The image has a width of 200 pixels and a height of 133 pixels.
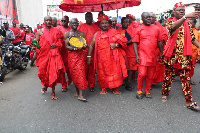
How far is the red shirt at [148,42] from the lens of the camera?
13.7 feet

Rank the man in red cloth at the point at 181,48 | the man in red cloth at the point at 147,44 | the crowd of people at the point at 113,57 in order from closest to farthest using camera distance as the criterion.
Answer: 1. the man in red cloth at the point at 181,48
2. the crowd of people at the point at 113,57
3. the man in red cloth at the point at 147,44

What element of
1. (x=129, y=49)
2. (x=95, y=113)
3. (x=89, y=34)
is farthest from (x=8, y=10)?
(x=95, y=113)

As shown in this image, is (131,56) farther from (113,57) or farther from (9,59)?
(9,59)

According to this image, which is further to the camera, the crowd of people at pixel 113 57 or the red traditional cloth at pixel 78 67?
the red traditional cloth at pixel 78 67

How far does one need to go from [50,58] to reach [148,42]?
2321mm

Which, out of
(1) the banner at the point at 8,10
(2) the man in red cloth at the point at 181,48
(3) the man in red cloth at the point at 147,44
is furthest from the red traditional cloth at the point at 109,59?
(1) the banner at the point at 8,10

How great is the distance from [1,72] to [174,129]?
5453mm

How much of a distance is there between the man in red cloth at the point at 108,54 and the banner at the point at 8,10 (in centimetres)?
970

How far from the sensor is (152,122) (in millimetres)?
3201

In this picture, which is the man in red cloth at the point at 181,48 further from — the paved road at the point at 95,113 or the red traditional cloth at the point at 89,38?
the red traditional cloth at the point at 89,38

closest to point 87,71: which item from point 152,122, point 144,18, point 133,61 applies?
point 133,61

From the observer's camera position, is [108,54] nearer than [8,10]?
Yes

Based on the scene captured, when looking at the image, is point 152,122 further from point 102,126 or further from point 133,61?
point 133,61

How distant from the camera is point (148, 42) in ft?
13.7
